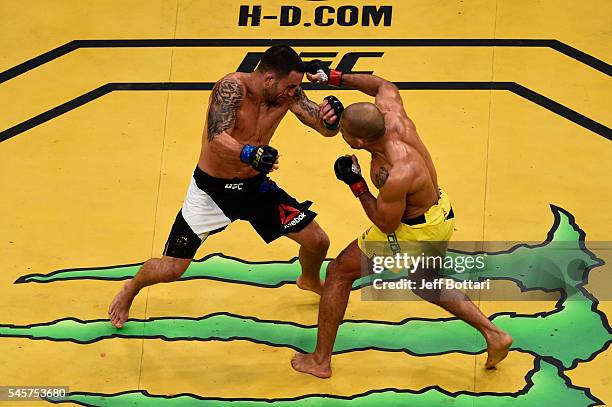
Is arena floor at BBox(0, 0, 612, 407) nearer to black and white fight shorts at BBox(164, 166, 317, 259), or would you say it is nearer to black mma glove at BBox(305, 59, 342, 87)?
black and white fight shorts at BBox(164, 166, 317, 259)

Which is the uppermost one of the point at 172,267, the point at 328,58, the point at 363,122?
the point at 328,58

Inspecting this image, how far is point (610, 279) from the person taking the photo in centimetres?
799

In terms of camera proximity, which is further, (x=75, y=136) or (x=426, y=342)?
(x=75, y=136)

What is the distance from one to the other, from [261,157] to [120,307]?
5.90 feet

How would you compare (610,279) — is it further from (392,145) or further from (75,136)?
(75,136)

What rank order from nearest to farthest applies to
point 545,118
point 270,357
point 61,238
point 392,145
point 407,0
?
point 392,145 → point 270,357 → point 61,238 → point 545,118 → point 407,0

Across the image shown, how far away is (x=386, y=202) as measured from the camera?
22.7 ft

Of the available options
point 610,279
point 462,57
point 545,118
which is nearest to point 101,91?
Result: point 462,57

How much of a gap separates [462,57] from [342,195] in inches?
68.0

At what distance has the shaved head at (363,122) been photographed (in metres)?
6.81

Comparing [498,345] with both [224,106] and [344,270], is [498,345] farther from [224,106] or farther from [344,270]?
[224,106]

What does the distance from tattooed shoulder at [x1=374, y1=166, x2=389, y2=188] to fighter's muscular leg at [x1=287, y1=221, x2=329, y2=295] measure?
693 mm

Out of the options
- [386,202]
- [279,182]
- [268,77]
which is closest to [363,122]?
[386,202]

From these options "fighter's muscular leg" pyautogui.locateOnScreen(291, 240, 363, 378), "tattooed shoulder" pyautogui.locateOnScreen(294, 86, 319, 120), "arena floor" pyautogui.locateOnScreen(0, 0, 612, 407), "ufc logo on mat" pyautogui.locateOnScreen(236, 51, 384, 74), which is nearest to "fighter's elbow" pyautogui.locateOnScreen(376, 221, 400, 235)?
"fighter's muscular leg" pyautogui.locateOnScreen(291, 240, 363, 378)
